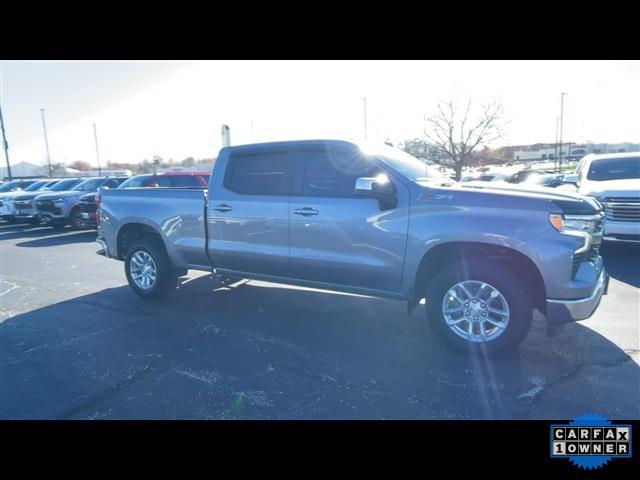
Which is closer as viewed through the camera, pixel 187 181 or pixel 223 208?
pixel 223 208

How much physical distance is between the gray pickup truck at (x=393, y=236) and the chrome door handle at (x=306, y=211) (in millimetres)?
18

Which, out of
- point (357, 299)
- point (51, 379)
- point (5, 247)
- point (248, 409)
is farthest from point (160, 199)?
point (5, 247)

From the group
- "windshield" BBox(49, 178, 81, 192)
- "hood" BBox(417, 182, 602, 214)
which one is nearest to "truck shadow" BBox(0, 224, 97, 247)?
"windshield" BBox(49, 178, 81, 192)

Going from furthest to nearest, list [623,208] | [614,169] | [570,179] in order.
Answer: [570,179] < [614,169] < [623,208]

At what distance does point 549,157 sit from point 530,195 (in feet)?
246

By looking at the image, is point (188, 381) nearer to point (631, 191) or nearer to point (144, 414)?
point (144, 414)

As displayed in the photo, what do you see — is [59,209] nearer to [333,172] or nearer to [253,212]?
[253,212]

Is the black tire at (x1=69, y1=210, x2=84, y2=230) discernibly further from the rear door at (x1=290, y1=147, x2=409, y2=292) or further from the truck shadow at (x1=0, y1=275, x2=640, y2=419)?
the rear door at (x1=290, y1=147, x2=409, y2=292)

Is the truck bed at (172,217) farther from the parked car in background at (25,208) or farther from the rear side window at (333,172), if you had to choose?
the parked car in background at (25,208)

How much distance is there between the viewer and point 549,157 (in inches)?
2638

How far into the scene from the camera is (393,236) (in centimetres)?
388

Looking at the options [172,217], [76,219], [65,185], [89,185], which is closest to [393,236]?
[172,217]
